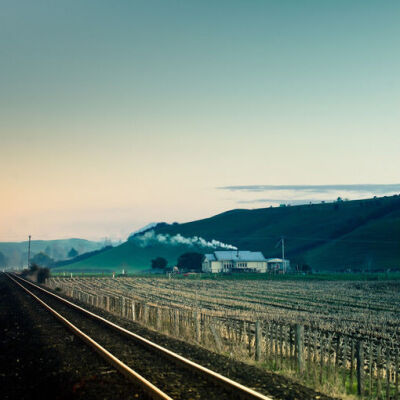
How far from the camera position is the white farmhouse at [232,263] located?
142 meters

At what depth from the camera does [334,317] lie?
31.4 m

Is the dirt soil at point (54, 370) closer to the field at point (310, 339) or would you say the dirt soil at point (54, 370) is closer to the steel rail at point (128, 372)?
the steel rail at point (128, 372)

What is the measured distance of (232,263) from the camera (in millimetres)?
144625

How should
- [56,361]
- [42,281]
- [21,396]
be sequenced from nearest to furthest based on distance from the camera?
[21,396]
[56,361]
[42,281]

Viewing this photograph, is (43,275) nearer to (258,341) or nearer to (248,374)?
(258,341)

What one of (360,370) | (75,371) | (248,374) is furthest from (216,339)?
(360,370)

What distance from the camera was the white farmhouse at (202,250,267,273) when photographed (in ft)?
467

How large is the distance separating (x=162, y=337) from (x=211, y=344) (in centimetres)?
260

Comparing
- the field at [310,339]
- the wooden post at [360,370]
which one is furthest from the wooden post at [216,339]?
the wooden post at [360,370]

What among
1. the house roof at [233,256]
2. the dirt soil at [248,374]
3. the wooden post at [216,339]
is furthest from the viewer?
the house roof at [233,256]

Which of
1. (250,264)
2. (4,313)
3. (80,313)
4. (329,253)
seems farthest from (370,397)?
(329,253)

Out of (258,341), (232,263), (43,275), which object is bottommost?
(258,341)

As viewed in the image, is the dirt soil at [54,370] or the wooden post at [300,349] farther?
the wooden post at [300,349]

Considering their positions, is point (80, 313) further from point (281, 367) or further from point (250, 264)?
point (250, 264)
